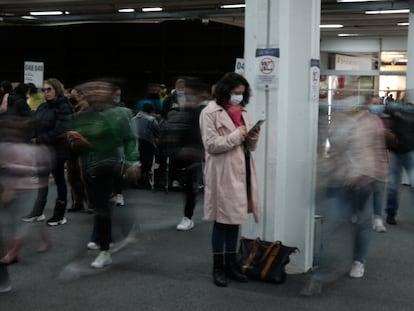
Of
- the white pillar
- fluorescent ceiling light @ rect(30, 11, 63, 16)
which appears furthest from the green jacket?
fluorescent ceiling light @ rect(30, 11, 63, 16)

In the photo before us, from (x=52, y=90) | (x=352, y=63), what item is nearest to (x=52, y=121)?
(x=52, y=90)

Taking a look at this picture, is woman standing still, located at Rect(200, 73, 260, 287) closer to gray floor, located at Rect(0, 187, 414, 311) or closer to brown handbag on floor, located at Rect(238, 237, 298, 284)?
brown handbag on floor, located at Rect(238, 237, 298, 284)

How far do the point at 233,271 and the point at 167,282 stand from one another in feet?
1.96

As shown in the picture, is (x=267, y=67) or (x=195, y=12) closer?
(x=267, y=67)

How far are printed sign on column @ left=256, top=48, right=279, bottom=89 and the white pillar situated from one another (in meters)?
0.01

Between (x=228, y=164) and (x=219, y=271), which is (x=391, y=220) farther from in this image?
(x=228, y=164)

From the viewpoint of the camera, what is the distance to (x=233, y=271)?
18.2 feet

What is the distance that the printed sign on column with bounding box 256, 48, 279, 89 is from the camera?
553 centimetres

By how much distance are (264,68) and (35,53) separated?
18.7 meters

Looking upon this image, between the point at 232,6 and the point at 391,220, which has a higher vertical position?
the point at 232,6

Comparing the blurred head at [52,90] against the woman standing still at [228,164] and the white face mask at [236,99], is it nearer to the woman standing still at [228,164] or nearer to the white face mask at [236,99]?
the woman standing still at [228,164]

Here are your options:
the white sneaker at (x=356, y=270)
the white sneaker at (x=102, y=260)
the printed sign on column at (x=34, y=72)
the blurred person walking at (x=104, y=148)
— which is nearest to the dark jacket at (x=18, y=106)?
the blurred person walking at (x=104, y=148)

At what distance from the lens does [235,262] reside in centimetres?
562

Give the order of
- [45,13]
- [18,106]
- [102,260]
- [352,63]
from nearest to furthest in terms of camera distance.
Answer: [102,260] < [18,106] < [45,13] < [352,63]
